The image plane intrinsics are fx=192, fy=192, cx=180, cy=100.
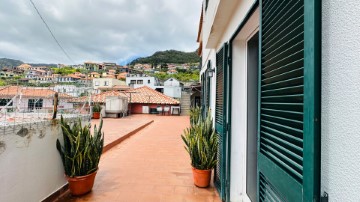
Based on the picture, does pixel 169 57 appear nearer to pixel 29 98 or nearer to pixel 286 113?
pixel 29 98

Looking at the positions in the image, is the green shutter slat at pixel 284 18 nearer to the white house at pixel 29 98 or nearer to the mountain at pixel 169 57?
the white house at pixel 29 98

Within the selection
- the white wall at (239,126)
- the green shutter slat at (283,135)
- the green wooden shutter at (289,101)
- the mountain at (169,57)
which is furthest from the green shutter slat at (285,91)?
the mountain at (169,57)

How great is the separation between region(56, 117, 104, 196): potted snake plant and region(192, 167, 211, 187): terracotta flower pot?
167 centimetres

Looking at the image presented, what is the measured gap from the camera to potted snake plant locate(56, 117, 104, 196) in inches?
111

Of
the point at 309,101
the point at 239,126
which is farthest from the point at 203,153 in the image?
the point at 309,101

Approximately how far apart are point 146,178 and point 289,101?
3239mm

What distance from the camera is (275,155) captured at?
1.16 metres

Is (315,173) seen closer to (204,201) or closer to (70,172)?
(204,201)

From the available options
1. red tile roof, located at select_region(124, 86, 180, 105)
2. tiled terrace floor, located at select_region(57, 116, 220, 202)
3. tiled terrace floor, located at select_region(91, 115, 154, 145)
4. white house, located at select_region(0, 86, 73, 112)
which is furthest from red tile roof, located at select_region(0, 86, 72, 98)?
red tile roof, located at select_region(124, 86, 180, 105)

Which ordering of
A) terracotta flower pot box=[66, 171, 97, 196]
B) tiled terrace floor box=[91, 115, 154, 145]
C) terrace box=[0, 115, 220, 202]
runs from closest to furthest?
terrace box=[0, 115, 220, 202]
terracotta flower pot box=[66, 171, 97, 196]
tiled terrace floor box=[91, 115, 154, 145]

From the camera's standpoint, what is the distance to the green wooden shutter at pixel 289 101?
2.54 feet

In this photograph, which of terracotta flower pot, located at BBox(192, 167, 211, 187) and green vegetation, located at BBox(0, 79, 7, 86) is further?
terracotta flower pot, located at BBox(192, 167, 211, 187)

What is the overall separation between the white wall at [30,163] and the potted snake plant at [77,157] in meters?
0.13

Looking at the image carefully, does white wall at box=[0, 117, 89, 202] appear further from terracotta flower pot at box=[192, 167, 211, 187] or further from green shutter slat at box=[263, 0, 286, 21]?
green shutter slat at box=[263, 0, 286, 21]
